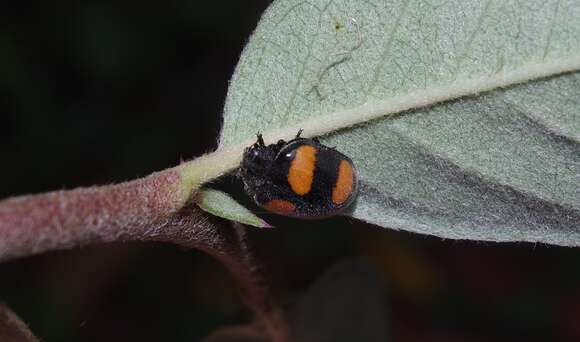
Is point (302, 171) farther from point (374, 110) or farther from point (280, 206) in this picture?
point (374, 110)

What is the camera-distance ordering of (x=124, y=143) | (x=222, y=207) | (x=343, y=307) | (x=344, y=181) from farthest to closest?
(x=124, y=143) → (x=343, y=307) → (x=344, y=181) → (x=222, y=207)

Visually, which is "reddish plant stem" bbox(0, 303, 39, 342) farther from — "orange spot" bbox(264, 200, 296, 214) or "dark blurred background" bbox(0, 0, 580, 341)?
"dark blurred background" bbox(0, 0, 580, 341)

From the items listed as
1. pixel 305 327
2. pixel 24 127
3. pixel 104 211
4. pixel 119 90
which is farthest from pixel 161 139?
pixel 104 211

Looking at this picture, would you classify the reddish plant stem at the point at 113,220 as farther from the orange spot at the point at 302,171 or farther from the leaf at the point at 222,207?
the orange spot at the point at 302,171

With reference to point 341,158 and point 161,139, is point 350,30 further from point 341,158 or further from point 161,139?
point 161,139

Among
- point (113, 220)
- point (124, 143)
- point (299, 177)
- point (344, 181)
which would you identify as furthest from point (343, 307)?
point (124, 143)

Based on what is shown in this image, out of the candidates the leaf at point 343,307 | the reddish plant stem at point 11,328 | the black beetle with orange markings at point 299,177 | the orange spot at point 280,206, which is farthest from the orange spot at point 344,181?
the reddish plant stem at point 11,328
